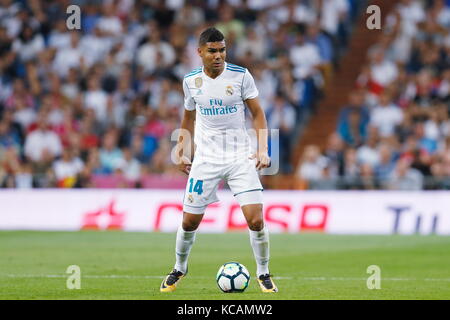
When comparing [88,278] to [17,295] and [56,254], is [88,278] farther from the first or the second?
[56,254]

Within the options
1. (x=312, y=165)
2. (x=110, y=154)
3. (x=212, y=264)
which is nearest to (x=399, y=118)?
(x=312, y=165)

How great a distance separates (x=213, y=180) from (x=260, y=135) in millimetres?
747

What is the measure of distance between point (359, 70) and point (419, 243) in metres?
9.14

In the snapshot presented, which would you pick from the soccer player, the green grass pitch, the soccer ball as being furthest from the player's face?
the green grass pitch

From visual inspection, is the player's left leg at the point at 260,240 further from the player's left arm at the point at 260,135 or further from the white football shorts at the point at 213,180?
the player's left arm at the point at 260,135

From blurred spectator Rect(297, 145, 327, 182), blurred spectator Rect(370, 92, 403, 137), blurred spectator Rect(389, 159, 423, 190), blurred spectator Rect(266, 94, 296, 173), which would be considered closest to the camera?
blurred spectator Rect(389, 159, 423, 190)

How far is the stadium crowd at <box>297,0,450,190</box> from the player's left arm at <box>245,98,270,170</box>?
10366mm

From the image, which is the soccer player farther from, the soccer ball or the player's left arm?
the soccer ball

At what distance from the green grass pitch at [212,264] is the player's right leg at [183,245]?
145 millimetres

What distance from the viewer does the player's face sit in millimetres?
10727

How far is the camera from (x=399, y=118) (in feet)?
75.6

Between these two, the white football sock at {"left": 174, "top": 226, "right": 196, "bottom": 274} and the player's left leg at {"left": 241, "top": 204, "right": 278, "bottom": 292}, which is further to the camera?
the white football sock at {"left": 174, "top": 226, "right": 196, "bottom": 274}
